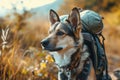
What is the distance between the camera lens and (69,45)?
7.71m

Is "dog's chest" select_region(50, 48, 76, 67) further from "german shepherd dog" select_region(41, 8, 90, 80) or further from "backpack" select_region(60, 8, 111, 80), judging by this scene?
"backpack" select_region(60, 8, 111, 80)

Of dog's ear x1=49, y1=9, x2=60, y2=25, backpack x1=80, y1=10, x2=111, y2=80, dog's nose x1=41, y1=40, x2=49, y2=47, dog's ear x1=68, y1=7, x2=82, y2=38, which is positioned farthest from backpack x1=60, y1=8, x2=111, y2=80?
dog's nose x1=41, y1=40, x2=49, y2=47

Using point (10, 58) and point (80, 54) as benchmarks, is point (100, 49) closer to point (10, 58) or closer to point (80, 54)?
point (80, 54)

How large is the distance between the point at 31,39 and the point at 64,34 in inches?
329

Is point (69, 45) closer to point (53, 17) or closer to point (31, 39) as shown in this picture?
point (53, 17)

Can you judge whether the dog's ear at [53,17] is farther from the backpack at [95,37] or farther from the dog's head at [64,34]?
the backpack at [95,37]

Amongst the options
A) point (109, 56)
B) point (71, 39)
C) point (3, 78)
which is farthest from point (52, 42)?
point (109, 56)

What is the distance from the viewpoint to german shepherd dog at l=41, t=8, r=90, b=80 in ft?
25.1

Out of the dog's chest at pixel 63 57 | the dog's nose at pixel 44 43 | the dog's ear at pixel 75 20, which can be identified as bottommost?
the dog's chest at pixel 63 57

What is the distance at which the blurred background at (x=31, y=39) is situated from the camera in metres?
10.4

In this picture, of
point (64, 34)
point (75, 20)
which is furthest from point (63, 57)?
point (75, 20)

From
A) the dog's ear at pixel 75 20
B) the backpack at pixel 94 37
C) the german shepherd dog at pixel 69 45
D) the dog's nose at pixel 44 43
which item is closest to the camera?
the dog's nose at pixel 44 43

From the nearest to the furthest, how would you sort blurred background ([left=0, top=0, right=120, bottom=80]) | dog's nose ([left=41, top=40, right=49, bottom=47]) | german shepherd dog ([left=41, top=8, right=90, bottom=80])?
dog's nose ([left=41, top=40, right=49, bottom=47]) → german shepherd dog ([left=41, top=8, right=90, bottom=80]) → blurred background ([left=0, top=0, right=120, bottom=80])

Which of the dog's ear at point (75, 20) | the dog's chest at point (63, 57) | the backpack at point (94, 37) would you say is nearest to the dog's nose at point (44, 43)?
the dog's chest at point (63, 57)
